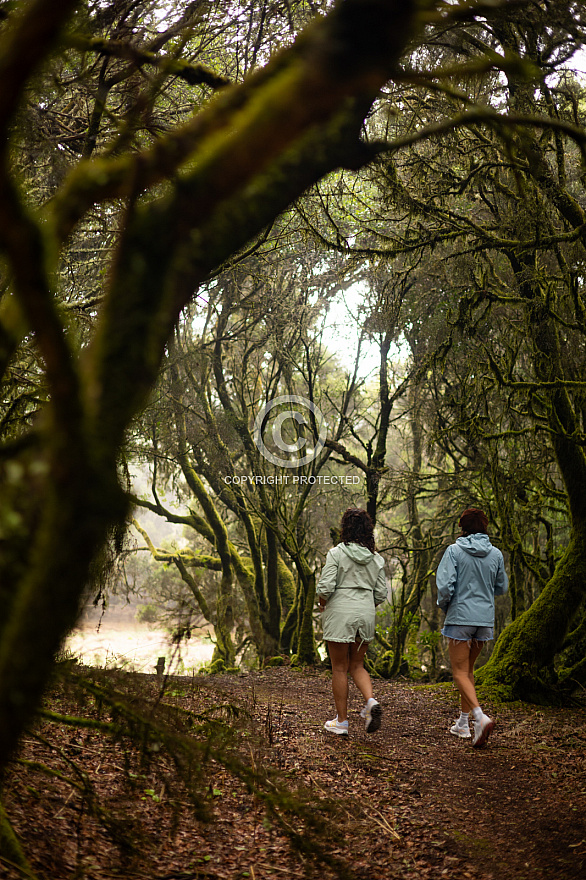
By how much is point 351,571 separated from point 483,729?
170cm

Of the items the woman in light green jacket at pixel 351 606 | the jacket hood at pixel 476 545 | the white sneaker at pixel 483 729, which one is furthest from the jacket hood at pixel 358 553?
the white sneaker at pixel 483 729

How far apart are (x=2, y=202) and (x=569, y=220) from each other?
6.21 meters

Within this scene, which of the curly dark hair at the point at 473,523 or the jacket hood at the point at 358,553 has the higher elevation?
the curly dark hair at the point at 473,523

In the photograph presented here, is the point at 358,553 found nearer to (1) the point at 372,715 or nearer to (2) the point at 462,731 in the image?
(1) the point at 372,715

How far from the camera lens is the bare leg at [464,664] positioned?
18.1ft

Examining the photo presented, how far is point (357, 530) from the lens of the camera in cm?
585

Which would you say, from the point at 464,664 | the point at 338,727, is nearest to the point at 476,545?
the point at 464,664

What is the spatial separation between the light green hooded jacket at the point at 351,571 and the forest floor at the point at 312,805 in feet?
4.11

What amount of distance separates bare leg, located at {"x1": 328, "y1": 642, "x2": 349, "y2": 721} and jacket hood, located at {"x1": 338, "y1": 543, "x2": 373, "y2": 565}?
0.75 meters

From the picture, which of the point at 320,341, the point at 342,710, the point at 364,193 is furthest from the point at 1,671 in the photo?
the point at 320,341

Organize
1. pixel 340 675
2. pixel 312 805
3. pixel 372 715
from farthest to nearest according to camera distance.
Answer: pixel 340 675 < pixel 372 715 < pixel 312 805

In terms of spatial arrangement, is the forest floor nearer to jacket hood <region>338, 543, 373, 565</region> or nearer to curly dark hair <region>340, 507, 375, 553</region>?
jacket hood <region>338, 543, 373, 565</region>

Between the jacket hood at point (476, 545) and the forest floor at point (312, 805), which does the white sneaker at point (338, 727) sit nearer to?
the forest floor at point (312, 805)

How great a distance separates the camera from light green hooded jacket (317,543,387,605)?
18.6ft
